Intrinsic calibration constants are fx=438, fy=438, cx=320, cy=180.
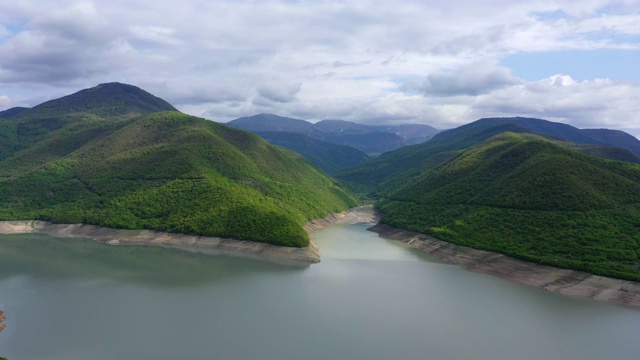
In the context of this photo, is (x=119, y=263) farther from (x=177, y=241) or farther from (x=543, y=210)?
(x=543, y=210)

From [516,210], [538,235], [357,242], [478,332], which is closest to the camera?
[478,332]

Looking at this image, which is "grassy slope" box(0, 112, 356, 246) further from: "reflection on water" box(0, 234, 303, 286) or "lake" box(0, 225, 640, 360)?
"lake" box(0, 225, 640, 360)

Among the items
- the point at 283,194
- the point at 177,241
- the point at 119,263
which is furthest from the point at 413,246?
the point at 119,263

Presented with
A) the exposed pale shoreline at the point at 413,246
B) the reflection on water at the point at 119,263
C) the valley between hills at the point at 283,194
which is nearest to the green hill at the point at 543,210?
the valley between hills at the point at 283,194

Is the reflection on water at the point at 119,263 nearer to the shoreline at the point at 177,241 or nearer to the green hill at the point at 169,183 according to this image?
the shoreline at the point at 177,241

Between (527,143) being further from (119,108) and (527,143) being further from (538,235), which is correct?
(119,108)

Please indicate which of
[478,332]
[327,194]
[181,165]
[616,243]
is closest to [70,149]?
[181,165]
